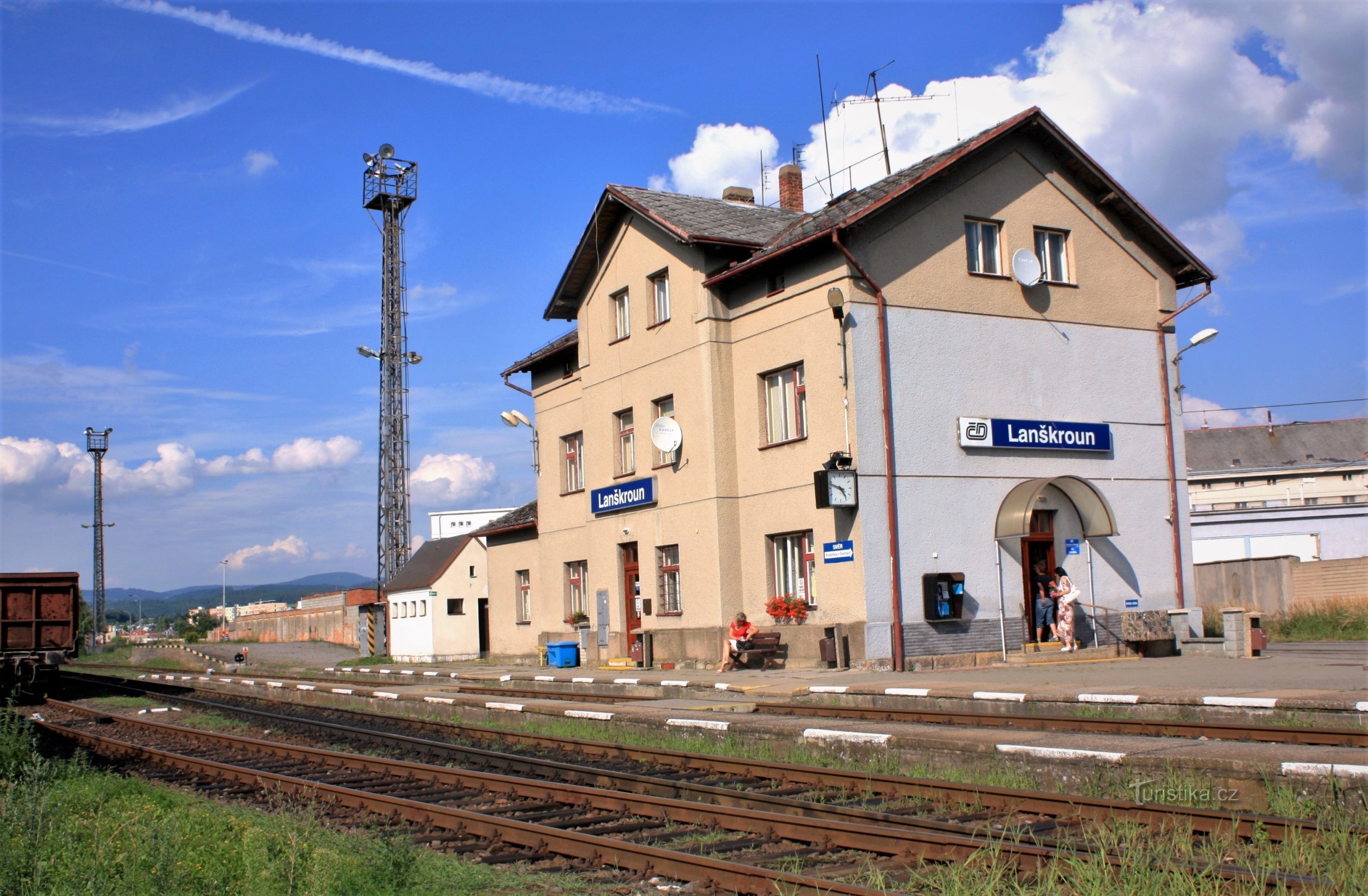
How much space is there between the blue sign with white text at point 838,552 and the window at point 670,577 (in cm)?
449

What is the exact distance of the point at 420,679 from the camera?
87.8 ft

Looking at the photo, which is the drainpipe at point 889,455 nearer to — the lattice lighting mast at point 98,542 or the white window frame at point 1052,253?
the white window frame at point 1052,253

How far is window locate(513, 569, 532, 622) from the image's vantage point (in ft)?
105

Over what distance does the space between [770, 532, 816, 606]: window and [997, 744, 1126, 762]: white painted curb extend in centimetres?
1126

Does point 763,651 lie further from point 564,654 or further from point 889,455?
point 564,654

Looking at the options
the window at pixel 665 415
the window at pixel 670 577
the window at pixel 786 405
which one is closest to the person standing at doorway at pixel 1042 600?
the window at pixel 786 405

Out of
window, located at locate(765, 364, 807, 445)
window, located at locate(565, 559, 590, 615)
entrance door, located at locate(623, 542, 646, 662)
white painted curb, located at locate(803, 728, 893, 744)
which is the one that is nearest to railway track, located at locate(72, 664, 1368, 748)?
white painted curb, located at locate(803, 728, 893, 744)

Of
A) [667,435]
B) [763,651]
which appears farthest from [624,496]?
[763,651]

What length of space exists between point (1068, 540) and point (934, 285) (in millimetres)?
5708

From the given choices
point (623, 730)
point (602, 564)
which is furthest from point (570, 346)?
point (623, 730)

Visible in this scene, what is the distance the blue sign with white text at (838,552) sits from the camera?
19766mm

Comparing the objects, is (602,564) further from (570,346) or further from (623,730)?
(623,730)

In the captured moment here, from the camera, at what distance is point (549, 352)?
29516mm

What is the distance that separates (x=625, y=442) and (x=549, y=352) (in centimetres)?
457
